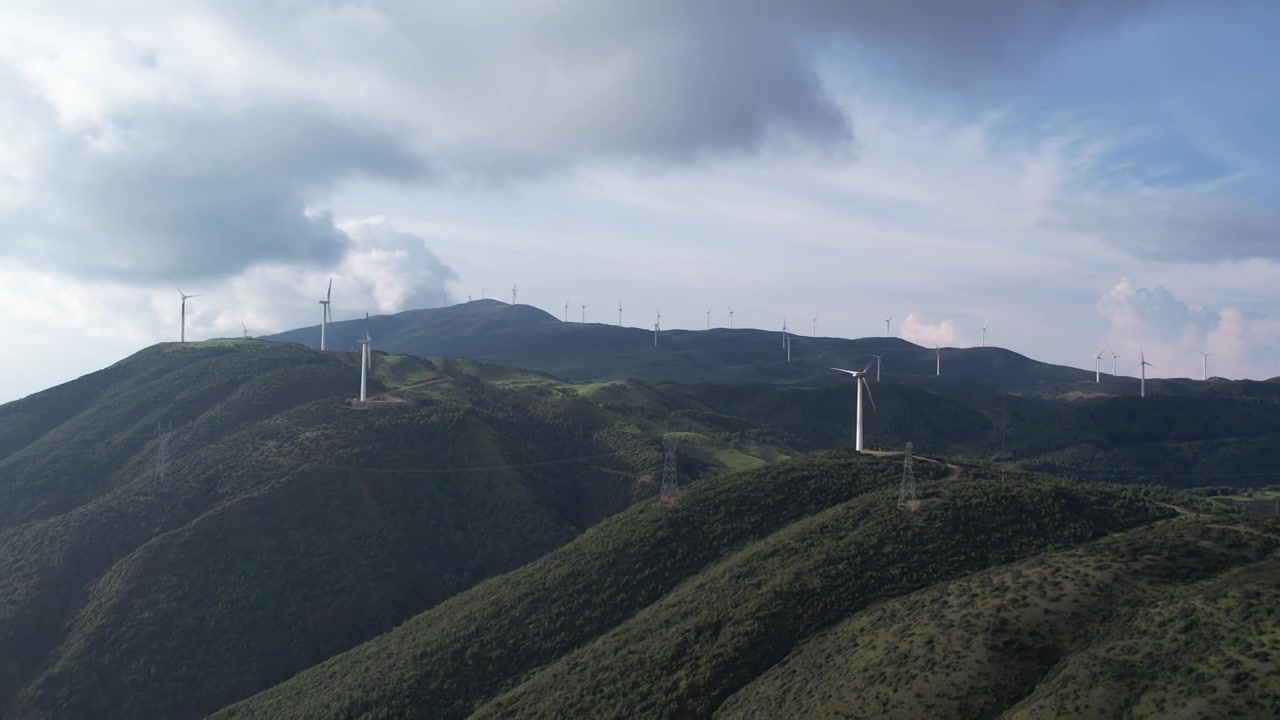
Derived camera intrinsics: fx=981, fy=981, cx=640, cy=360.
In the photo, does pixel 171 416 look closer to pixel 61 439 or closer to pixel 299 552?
pixel 61 439

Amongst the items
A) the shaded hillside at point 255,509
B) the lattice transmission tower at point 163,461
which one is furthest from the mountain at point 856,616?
the lattice transmission tower at point 163,461

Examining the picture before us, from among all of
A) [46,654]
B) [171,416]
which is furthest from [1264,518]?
[171,416]

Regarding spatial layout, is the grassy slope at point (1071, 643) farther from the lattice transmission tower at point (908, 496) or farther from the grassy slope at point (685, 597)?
the lattice transmission tower at point (908, 496)

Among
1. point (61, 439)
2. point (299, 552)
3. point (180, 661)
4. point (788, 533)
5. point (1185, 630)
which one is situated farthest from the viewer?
point (61, 439)

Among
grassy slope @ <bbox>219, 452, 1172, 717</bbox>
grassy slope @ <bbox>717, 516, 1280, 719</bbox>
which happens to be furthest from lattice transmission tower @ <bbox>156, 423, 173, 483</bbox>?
grassy slope @ <bbox>717, 516, 1280, 719</bbox>

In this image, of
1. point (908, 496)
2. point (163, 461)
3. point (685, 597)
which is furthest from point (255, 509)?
point (908, 496)

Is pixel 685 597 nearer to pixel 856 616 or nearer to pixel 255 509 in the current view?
pixel 856 616
